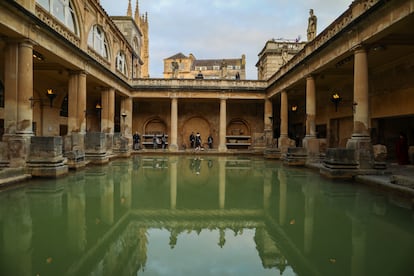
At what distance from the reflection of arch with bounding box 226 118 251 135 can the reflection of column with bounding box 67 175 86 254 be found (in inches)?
876

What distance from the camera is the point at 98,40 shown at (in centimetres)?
1655

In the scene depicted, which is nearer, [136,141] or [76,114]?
[76,114]

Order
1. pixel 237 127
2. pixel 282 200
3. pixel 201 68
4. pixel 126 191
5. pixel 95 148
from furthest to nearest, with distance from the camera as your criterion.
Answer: pixel 201 68, pixel 237 127, pixel 95 148, pixel 126 191, pixel 282 200

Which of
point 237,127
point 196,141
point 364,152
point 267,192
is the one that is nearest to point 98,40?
point 196,141

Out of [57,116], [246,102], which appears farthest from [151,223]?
[246,102]

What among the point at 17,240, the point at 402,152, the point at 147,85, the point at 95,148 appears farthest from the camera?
the point at 147,85

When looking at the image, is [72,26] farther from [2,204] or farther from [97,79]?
[2,204]

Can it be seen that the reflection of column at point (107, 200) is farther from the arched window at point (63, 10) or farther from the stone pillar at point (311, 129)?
the stone pillar at point (311, 129)

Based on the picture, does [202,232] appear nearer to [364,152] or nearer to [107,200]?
[107,200]

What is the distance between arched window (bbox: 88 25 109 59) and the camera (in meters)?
15.5

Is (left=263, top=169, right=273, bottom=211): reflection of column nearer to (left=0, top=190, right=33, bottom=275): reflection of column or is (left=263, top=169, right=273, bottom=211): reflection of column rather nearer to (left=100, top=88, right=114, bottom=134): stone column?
(left=0, top=190, right=33, bottom=275): reflection of column

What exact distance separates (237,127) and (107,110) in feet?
48.0

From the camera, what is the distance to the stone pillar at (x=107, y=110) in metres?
18.1

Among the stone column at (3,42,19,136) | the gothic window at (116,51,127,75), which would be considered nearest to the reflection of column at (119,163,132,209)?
the stone column at (3,42,19,136)
